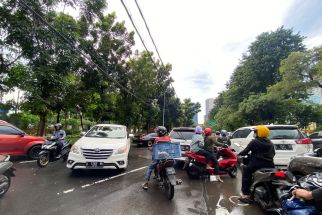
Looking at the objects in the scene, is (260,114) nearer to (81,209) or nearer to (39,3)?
(39,3)

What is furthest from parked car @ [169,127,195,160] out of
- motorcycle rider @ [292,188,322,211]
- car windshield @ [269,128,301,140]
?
motorcycle rider @ [292,188,322,211]

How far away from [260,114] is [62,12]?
82.7ft

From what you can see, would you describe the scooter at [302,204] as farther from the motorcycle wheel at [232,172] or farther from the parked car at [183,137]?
the parked car at [183,137]

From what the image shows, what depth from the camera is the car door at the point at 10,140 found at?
9.70m

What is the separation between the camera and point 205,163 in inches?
311

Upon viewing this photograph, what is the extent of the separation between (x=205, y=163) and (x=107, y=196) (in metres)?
3.35

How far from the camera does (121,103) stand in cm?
2448

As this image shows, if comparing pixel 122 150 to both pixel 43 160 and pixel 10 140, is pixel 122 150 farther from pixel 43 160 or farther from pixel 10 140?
pixel 10 140

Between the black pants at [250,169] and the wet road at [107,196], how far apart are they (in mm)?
419

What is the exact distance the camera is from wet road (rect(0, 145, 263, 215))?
5.04 meters

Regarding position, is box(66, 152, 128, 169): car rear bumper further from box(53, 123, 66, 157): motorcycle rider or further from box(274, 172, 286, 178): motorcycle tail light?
box(274, 172, 286, 178): motorcycle tail light

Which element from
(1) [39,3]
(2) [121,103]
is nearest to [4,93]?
(1) [39,3]

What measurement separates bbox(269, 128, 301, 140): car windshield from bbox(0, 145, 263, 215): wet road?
2.08 metres

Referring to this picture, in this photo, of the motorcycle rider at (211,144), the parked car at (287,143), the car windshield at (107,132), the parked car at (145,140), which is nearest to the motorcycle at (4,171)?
the car windshield at (107,132)
